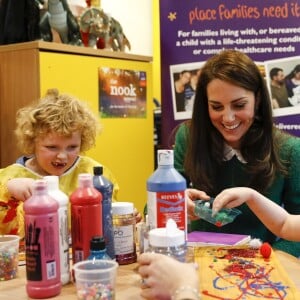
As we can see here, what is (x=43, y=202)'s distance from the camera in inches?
39.2

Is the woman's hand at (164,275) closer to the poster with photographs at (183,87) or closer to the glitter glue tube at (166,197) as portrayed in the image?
the glitter glue tube at (166,197)

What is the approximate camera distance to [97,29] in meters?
2.87

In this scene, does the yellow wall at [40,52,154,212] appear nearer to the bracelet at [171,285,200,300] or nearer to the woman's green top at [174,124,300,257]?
→ the woman's green top at [174,124,300,257]

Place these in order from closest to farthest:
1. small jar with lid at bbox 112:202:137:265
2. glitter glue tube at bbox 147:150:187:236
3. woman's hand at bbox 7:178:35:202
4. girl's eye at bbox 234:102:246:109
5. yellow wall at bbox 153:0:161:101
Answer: glitter glue tube at bbox 147:150:187:236 → small jar with lid at bbox 112:202:137:265 → woman's hand at bbox 7:178:35:202 → girl's eye at bbox 234:102:246:109 → yellow wall at bbox 153:0:161:101

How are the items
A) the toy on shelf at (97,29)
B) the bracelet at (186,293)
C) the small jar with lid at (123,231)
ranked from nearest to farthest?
the bracelet at (186,293)
the small jar with lid at (123,231)
the toy on shelf at (97,29)

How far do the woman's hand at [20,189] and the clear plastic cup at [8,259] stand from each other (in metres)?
0.20

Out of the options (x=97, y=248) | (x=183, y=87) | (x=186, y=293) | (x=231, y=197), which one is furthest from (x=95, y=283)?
(x=183, y=87)

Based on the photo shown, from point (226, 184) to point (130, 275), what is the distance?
2.64 feet

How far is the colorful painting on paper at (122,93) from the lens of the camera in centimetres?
287

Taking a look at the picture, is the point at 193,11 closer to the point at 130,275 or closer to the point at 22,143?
the point at 22,143

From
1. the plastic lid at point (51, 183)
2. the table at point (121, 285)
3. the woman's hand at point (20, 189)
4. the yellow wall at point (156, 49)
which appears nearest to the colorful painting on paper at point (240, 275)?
the table at point (121, 285)

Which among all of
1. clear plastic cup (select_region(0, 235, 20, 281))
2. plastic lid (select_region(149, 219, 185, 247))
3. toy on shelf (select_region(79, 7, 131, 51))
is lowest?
clear plastic cup (select_region(0, 235, 20, 281))

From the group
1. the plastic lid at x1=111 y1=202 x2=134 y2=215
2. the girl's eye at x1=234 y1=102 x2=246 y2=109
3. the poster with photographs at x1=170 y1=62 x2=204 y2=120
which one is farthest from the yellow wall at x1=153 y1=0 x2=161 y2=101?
the plastic lid at x1=111 y1=202 x2=134 y2=215

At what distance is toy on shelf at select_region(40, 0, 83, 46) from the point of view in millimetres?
2656
